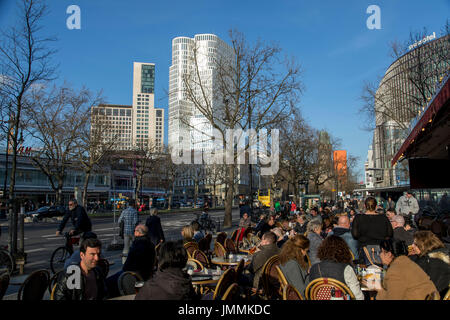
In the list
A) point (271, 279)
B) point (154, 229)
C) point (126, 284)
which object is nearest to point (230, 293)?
point (126, 284)

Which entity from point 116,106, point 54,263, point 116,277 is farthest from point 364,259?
point 116,106

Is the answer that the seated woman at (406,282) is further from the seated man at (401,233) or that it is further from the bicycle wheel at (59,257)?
the bicycle wheel at (59,257)

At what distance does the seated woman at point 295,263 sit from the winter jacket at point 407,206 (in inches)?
419

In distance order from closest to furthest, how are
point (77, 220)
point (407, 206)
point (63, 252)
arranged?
point (77, 220), point (63, 252), point (407, 206)

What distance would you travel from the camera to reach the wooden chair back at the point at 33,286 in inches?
132

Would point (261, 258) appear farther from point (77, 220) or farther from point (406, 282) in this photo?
point (77, 220)

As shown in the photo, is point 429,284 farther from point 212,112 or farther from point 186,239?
point 212,112

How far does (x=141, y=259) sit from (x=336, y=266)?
10.3 ft

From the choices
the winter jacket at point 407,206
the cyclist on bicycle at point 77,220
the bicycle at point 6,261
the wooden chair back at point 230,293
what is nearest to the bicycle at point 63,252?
the cyclist on bicycle at point 77,220

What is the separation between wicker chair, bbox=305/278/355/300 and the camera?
3.76 m

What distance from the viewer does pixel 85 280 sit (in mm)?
3799

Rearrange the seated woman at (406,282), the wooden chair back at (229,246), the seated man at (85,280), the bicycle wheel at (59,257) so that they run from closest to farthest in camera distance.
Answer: the seated woman at (406,282) < the seated man at (85,280) < the wooden chair back at (229,246) < the bicycle wheel at (59,257)

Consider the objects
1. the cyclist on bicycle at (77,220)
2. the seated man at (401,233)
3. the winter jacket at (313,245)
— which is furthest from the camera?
the cyclist on bicycle at (77,220)
